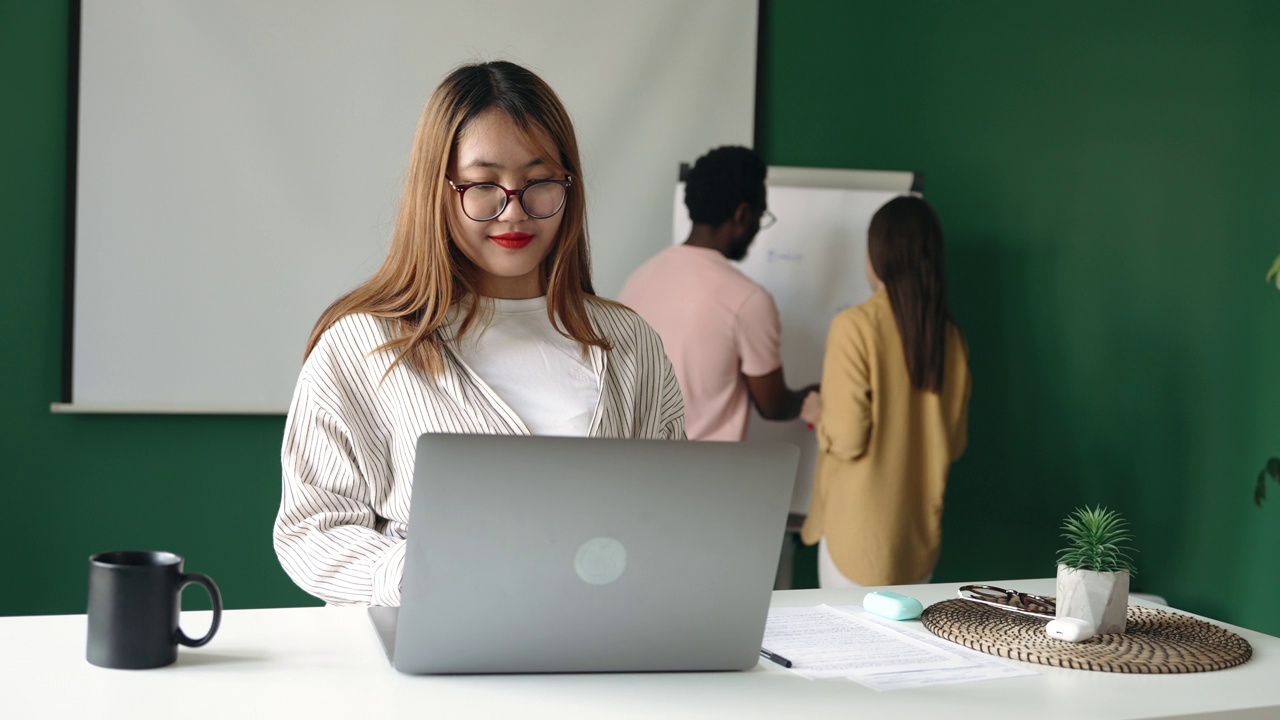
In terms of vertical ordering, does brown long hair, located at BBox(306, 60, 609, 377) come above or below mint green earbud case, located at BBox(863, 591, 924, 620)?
above

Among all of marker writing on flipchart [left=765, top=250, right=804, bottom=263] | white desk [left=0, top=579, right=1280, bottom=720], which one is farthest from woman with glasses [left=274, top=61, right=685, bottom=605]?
marker writing on flipchart [left=765, top=250, right=804, bottom=263]

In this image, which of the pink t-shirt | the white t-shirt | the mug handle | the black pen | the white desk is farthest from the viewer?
the pink t-shirt

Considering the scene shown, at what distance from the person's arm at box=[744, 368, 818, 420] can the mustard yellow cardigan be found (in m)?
0.17

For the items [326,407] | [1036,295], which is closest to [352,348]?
[326,407]

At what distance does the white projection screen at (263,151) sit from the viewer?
10.1 ft

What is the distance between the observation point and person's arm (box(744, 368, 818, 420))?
3.23m

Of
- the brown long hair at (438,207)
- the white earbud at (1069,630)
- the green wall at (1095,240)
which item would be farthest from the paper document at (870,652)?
the green wall at (1095,240)

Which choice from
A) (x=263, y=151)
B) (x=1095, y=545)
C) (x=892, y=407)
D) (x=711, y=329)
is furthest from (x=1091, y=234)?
(x=1095, y=545)

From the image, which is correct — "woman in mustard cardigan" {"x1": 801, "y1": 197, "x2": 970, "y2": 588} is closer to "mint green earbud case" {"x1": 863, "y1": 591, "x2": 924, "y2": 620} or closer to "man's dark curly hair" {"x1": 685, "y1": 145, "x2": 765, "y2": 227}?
"man's dark curly hair" {"x1": 685, "y1": 145, "x2": 765, "y2": 227}

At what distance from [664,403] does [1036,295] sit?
2.48 m

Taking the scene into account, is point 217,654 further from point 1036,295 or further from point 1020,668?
point 1036,295

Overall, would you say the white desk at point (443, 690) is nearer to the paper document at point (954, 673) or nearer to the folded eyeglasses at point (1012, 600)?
the paper document at point (954, 673)

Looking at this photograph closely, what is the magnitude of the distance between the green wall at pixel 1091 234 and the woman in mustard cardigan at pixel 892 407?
679 mm

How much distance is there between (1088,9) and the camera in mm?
3879
